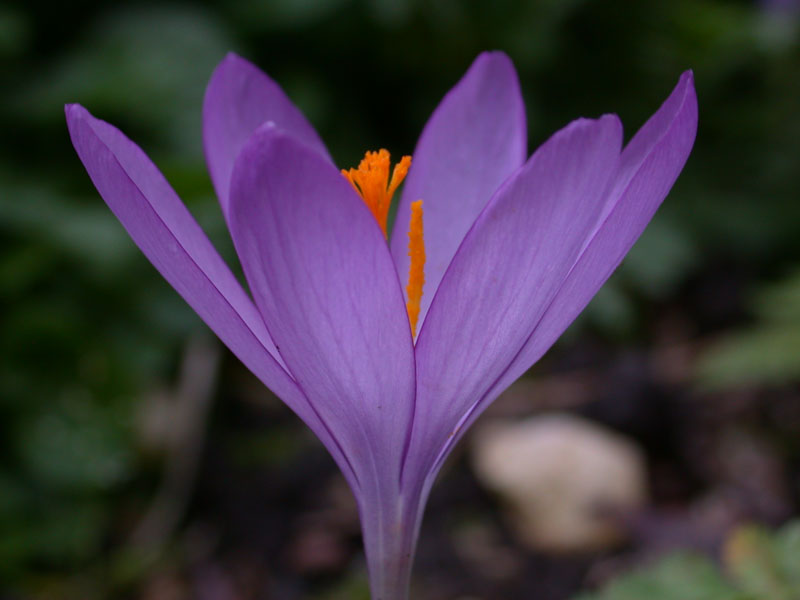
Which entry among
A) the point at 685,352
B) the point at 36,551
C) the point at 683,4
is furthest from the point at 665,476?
the point at 683,4

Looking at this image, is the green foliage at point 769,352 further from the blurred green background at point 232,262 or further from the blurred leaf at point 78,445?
the blurred leaf at point 78,445

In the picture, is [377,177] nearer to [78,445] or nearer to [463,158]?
[463,158]

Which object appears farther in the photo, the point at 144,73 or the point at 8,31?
the point at 144,73

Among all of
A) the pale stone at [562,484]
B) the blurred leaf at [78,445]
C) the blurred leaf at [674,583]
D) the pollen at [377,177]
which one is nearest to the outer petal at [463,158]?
the pollen at [377,177]

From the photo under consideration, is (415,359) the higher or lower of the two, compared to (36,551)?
lower

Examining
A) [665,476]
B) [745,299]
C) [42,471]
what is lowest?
[665,476]

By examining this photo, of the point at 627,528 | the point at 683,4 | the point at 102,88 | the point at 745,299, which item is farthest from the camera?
the point at 683,4

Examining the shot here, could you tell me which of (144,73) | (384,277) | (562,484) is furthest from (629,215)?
(144,73)

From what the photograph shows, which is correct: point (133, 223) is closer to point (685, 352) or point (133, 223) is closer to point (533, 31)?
point (685, 352)
